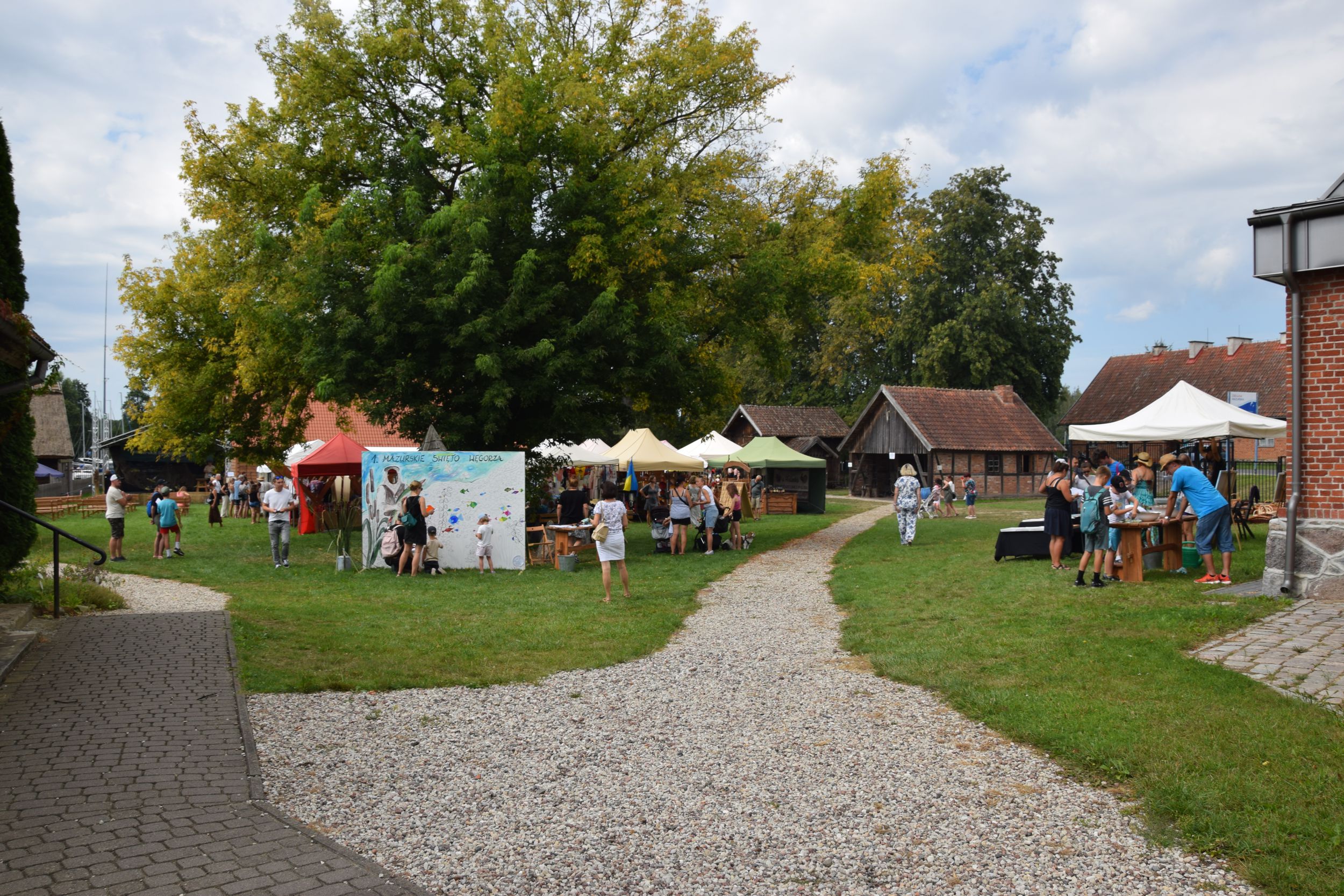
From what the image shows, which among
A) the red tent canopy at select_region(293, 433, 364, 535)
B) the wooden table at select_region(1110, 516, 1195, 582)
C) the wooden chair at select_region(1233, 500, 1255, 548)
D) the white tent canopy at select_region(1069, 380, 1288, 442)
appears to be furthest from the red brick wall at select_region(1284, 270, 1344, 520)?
the red tent canopy at select_region(293, 433, 364, 535)

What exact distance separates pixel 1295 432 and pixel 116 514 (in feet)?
61.9

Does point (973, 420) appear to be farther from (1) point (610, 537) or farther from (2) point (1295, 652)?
(2) point (1295, 652)

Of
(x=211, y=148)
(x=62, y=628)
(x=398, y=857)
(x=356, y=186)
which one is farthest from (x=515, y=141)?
(x=398, y=857)

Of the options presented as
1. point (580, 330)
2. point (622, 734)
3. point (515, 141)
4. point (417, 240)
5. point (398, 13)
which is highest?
point (398, 13)

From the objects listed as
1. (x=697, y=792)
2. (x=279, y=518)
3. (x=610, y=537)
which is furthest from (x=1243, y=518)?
(x=279, y=518)

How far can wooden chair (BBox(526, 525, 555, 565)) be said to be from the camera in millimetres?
18125

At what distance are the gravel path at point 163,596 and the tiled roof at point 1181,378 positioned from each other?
42.7 metres

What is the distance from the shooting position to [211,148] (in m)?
21.8

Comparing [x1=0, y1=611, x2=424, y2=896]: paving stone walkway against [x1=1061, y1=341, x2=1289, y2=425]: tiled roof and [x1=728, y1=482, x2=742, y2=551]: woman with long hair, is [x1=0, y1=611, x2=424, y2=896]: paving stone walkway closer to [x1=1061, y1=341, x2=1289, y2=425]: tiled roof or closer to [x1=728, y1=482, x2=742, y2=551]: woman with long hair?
[x1=728, y1=482, x2=742, y2=551]: woman with long hair

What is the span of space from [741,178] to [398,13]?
28.4 ft

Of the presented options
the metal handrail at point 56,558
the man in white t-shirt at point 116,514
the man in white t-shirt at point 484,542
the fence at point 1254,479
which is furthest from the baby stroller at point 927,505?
the metal handrail at point 56,558

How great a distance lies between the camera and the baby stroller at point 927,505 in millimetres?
32406

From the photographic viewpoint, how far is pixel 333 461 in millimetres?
23422

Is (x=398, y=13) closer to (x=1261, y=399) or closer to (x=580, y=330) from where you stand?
(x=580, y=330)
